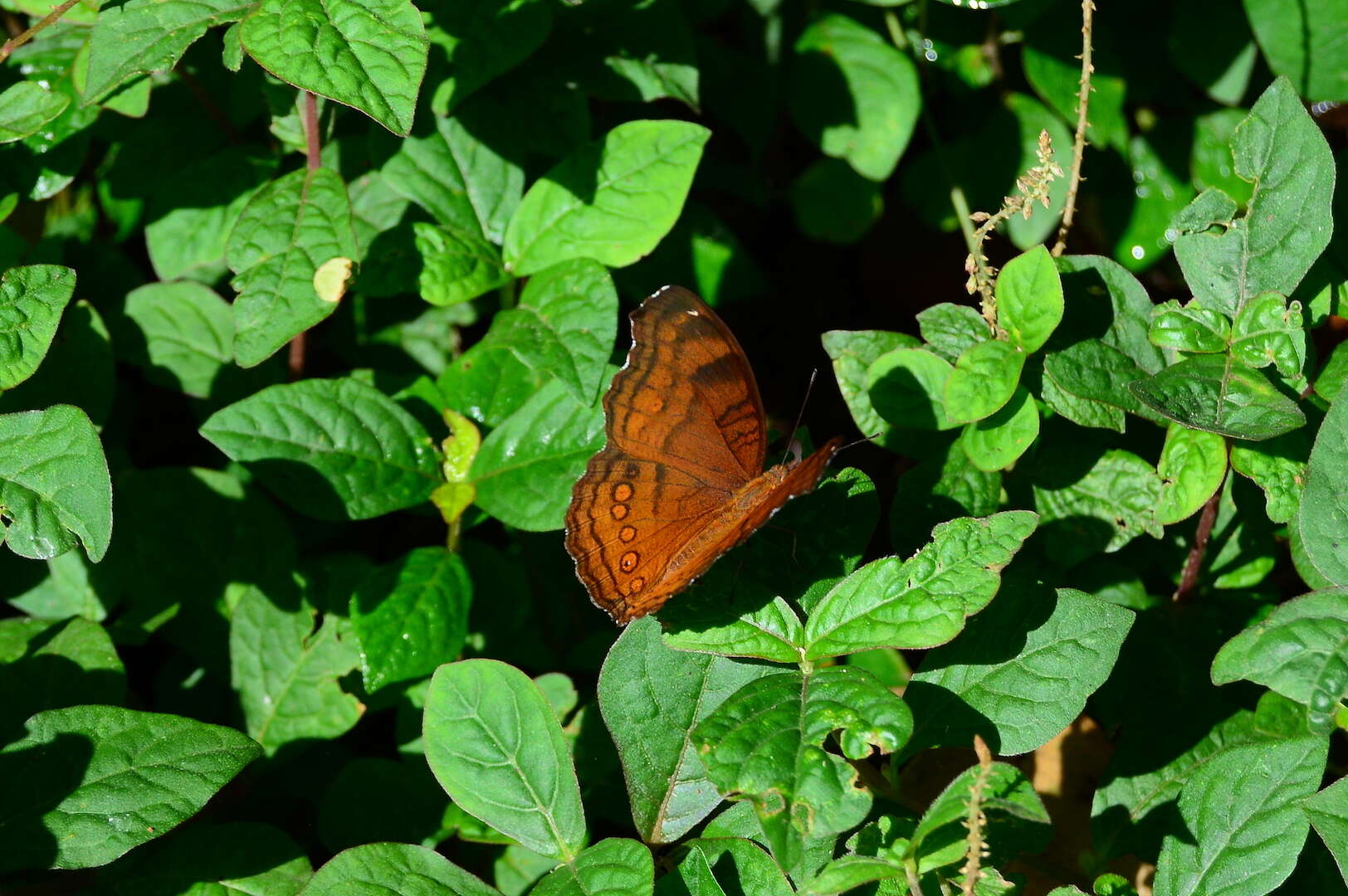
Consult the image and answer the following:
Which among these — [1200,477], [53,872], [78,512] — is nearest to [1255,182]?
[1200,477]

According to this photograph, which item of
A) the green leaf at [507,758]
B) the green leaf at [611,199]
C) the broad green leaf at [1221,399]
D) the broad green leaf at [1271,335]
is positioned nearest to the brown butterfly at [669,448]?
the green leaf at [507,758]

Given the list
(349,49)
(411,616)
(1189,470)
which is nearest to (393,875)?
(411,616)

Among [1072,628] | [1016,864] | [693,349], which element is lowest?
[1016,864]

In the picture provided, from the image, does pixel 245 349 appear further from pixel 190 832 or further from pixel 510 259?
pixel 190 832

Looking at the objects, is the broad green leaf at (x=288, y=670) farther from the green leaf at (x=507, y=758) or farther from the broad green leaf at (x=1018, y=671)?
the broad green leaf at (x=1018, y=671)

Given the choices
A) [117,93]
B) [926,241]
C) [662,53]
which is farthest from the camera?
[926,241]

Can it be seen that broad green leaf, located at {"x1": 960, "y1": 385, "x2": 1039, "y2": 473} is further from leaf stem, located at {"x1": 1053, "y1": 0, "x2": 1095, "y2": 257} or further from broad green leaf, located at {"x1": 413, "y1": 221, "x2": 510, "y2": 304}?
broad green leaf, located at {"x1": 413, "y1": 221, "x2": 510, "y2": 304}
